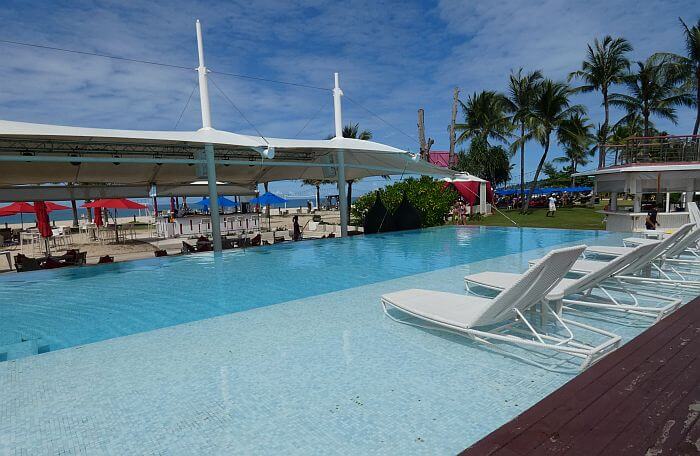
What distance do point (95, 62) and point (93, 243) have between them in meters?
10.3

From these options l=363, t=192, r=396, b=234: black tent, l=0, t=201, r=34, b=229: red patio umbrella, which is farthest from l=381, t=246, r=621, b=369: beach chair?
l=0, t=201, r=34, b=229: red patio umbrella

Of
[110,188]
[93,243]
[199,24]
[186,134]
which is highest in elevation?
[199,24]

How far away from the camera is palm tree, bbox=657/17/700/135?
26.4 metres

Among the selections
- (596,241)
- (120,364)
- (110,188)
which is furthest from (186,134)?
(596,241)

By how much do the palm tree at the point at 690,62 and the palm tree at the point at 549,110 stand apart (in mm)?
7198

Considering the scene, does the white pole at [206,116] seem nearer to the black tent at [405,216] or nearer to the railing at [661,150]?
the black tent at [405,216]

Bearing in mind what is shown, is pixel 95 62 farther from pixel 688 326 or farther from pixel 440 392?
pixel 688 326

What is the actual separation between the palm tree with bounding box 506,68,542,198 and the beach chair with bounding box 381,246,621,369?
1127 inches

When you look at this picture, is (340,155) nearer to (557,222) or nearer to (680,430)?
(680,430)

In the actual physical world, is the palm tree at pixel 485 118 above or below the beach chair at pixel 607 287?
above

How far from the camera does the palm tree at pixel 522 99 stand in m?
29.4

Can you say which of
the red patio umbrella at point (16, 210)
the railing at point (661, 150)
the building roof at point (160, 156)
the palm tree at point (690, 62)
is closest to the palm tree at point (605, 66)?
Result: the palm tree at point (690, 62)

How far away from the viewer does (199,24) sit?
11250mm

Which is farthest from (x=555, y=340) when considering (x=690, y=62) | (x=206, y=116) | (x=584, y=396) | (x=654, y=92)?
(x=654, y=92)
